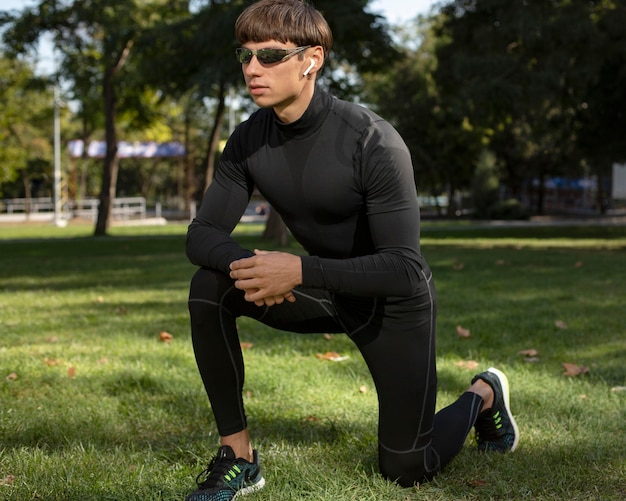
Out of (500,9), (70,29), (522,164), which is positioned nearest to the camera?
(500,9)

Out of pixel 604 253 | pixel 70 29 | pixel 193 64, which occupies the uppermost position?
pixel 70 29

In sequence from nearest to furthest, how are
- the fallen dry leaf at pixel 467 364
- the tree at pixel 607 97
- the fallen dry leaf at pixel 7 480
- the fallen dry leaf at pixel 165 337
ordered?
the fallen dry leaf at pixel 7 480, the fallen dry leaf at pixel 467 364, the fallen dry leaf at pixel 165 337, the tree at pixel 607 97

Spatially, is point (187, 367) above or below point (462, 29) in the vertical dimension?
below

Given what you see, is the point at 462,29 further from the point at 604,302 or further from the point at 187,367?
the point at 187,367

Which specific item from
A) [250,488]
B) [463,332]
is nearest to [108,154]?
[463,332]

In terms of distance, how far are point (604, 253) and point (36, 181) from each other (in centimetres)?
5844

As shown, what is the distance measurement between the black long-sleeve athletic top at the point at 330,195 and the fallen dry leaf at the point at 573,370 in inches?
107

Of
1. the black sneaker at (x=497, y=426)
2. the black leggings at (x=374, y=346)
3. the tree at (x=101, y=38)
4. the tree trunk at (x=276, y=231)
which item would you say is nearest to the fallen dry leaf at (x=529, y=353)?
the black sneaker at (x=497, y=426)

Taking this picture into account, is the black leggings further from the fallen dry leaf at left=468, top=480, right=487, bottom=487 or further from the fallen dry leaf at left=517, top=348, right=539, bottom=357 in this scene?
the fallen dry leaf at left=517, top=348, right=539, bottom=357

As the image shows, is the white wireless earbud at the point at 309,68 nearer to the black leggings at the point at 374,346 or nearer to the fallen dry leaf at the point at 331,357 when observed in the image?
the black leggings at the point at 374,346

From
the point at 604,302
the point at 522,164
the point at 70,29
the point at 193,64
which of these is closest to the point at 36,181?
the point at 522,164

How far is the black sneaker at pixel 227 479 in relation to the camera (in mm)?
3125

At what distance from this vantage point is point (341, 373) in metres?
5.45

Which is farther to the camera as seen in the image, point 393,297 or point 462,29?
point 462,29
